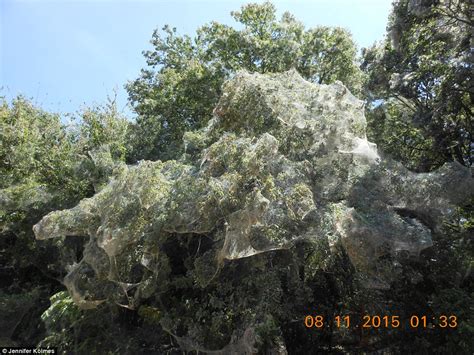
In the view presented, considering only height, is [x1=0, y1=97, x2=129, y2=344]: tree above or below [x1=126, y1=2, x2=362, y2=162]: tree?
below

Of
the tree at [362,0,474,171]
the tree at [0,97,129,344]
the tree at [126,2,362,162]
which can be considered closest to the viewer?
the tree at [362,0,474,171]

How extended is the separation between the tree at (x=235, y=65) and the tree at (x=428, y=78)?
6.61ft

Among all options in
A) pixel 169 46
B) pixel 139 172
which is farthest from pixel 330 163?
pixel 169 46

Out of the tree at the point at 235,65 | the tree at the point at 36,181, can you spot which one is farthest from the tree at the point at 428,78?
the tree at the point at 36,181

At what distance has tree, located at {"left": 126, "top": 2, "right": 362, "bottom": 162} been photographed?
13.5 metres

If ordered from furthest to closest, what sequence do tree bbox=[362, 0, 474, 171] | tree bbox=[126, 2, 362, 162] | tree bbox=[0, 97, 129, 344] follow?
tree bbox=[126, 2, 362, 162] → tree bbox=[0, 97, 129, 344] → tree bbox=[362, 0, 474, 171]

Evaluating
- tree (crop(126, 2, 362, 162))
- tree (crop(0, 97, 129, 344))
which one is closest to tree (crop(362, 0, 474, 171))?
tree (crop(126, 2, 362, 162))

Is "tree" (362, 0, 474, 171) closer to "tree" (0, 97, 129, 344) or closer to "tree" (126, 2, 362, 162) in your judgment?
"tree" (126, 2, 362, 162)

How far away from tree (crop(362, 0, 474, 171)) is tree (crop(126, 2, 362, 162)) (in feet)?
6.61

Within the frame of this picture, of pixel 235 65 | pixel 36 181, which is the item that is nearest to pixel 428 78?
pixel 235 65

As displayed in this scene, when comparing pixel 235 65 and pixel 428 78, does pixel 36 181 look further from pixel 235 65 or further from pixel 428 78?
pixel 428 78

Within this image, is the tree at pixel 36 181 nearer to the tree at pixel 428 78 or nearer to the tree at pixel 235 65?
the tree at pixel 235 65

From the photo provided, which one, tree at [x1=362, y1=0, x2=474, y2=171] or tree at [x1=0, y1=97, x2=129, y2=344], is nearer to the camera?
tree at [x1=362, y1=0, x2=474, y2=171]

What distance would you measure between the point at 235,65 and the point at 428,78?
20.6 feet
